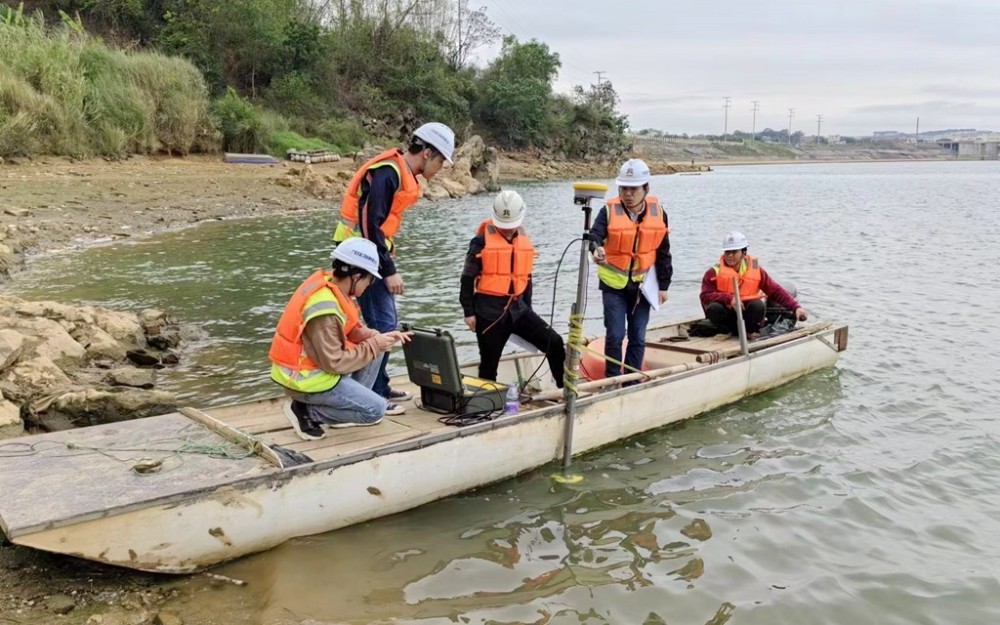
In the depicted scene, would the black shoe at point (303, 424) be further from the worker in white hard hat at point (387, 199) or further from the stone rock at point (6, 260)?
the stone rock at point (6, 260)

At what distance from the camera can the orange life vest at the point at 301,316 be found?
5.13 meters

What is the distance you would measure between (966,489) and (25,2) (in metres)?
54.0

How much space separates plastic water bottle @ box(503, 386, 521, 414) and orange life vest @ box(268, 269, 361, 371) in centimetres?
161

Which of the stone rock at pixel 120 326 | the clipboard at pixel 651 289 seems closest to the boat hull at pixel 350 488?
the clipboard at pixel 651 289

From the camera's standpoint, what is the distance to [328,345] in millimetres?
5195

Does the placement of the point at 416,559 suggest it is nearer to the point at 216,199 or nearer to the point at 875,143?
the point at 216,199

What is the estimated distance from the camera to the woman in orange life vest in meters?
6.47

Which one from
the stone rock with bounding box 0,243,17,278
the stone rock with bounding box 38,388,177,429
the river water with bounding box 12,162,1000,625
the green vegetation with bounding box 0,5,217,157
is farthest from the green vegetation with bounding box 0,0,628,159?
the stone rock with bounding box 38,388,177,429

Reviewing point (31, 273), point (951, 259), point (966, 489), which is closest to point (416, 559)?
point (966, 489)

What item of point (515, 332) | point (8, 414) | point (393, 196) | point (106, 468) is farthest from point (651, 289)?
point (8, 414)

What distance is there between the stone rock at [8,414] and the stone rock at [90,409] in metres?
0.37

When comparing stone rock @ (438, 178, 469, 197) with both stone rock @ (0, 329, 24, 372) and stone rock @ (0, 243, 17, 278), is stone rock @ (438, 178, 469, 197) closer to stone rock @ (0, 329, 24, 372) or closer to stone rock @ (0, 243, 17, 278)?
stone rock @ (0, 243, 17, 278)

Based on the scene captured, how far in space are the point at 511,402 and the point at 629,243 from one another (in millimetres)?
1986

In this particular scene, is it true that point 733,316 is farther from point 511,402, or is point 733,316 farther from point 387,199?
point 387,199
